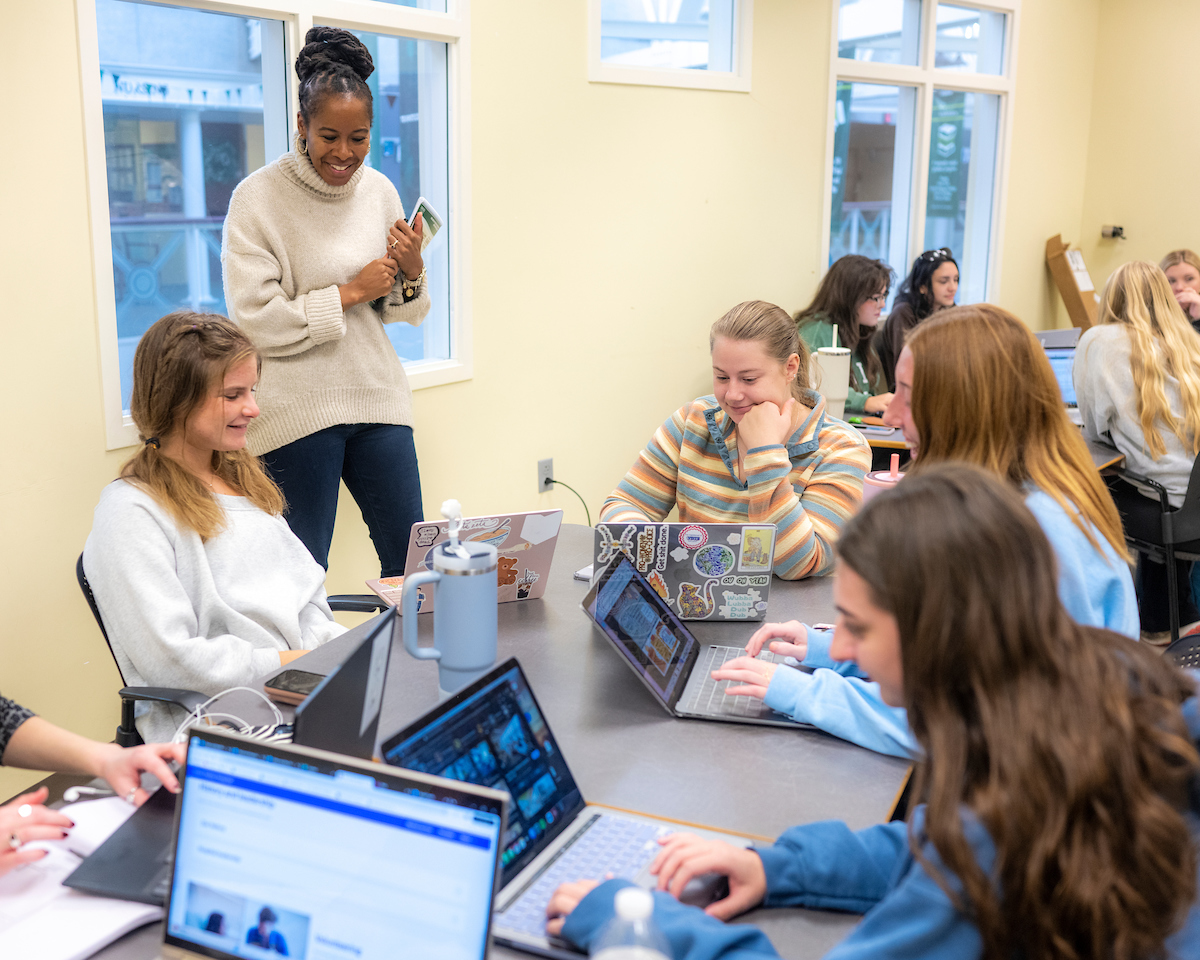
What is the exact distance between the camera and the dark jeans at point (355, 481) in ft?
8.66

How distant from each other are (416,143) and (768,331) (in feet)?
5.49

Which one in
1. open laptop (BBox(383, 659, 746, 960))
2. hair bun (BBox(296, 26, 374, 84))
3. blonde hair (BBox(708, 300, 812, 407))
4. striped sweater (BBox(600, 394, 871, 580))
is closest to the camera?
open laptop (BBox(383, 659, 746, 960))

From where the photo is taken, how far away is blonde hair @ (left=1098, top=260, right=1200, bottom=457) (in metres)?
3.46

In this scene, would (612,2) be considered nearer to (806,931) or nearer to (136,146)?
(136,146)

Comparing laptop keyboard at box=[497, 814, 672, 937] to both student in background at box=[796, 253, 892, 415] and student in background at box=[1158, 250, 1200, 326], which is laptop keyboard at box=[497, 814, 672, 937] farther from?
student in background at box=[1158, 250, 1200, 326]

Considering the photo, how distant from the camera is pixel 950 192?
19.7 ft

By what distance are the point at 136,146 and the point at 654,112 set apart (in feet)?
6.67

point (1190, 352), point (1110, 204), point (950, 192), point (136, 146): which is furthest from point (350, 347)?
point (1110, 204)

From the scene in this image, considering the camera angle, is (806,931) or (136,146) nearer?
(806,931)

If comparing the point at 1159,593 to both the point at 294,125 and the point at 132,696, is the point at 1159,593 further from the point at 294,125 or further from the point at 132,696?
the point at 132,696

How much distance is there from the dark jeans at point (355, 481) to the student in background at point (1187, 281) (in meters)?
3.35

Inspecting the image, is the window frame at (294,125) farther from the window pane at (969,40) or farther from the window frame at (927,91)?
the window pane at (969,40)

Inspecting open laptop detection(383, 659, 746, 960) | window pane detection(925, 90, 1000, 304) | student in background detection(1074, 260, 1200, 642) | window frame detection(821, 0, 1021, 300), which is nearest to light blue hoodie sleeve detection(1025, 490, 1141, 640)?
open laptop detection(383, 659, 746, 960)

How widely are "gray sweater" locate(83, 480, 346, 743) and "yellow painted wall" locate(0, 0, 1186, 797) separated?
26.7 inches
